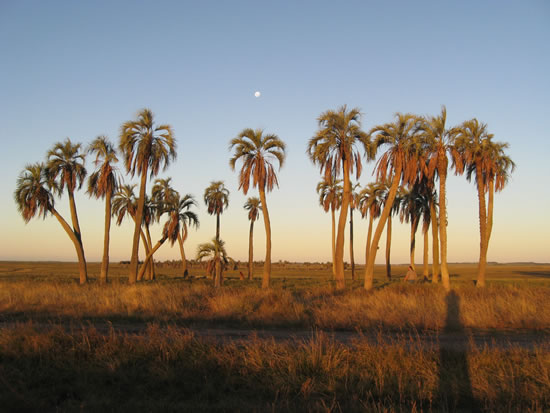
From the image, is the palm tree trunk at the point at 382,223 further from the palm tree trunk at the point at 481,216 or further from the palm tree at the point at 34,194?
the palm tree at the point at 34,194

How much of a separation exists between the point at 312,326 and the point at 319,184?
4185 cm

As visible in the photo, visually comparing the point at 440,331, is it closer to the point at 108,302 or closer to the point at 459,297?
the point at 459,297

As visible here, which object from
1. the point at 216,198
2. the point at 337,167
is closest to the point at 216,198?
the point at 216,198

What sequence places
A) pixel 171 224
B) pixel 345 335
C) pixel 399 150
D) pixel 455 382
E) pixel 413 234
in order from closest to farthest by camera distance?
pixel 455 382 < pixel 345 335 < pixel 399 150 < pixel 171 224 < pixel 413 234

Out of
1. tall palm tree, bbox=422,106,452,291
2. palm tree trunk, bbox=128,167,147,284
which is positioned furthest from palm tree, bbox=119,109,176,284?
tall palm tree, bbox=422,106,452,291

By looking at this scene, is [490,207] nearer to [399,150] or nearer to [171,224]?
[399,150]

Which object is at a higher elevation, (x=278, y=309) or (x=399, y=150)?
(x=399, y=150)

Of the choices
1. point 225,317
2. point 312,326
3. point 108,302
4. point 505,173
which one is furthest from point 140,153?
point 505,173

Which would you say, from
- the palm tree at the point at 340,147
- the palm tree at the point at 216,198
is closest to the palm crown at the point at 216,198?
the palm tree at the point at 216,198

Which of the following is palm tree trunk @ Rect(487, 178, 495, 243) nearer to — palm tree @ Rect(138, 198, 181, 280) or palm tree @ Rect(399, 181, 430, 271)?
palm tree @ Rect(399, 181, 430, 271)

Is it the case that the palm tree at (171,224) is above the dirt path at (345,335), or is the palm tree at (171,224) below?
above

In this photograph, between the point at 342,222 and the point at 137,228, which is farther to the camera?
the point at 137,228

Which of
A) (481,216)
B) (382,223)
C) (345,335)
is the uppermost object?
(481,216)

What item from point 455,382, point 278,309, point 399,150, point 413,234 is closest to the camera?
point 455,382
